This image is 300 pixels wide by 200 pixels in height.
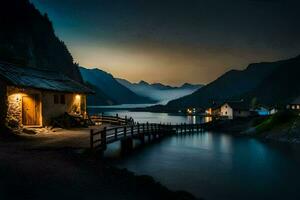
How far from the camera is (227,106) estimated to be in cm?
9938

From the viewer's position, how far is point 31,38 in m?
127

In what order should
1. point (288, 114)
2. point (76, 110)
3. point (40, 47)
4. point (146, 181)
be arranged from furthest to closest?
1. point (40, 47)
2. point (288, 114)
3. point (76, 110)
4. point (146, 181)

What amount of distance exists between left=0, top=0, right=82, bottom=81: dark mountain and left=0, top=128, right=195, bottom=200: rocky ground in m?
84.2

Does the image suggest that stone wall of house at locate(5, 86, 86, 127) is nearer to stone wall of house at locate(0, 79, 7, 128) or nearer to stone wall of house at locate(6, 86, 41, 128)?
stone wall of house at locate(6, 86, 41, 128)

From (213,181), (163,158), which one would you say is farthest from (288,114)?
(213,181)

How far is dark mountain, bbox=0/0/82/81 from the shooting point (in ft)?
361

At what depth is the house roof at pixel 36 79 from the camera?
86.7ft

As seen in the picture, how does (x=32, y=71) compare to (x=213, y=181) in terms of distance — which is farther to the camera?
(x=32, y=71)

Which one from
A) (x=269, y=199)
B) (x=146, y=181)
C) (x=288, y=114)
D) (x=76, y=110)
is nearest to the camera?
(x=146, y=181)

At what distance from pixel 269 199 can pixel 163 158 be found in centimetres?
1544

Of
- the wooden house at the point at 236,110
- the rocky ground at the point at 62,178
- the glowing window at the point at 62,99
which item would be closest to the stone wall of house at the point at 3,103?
the rocky ground at the point at 62,178

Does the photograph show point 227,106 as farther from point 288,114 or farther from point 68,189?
point 68,189

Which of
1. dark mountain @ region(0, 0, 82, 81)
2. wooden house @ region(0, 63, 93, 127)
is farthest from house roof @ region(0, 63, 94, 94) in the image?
dark mountain @ region(0, 0, 82, 81)

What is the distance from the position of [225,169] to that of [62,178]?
18490 mm
